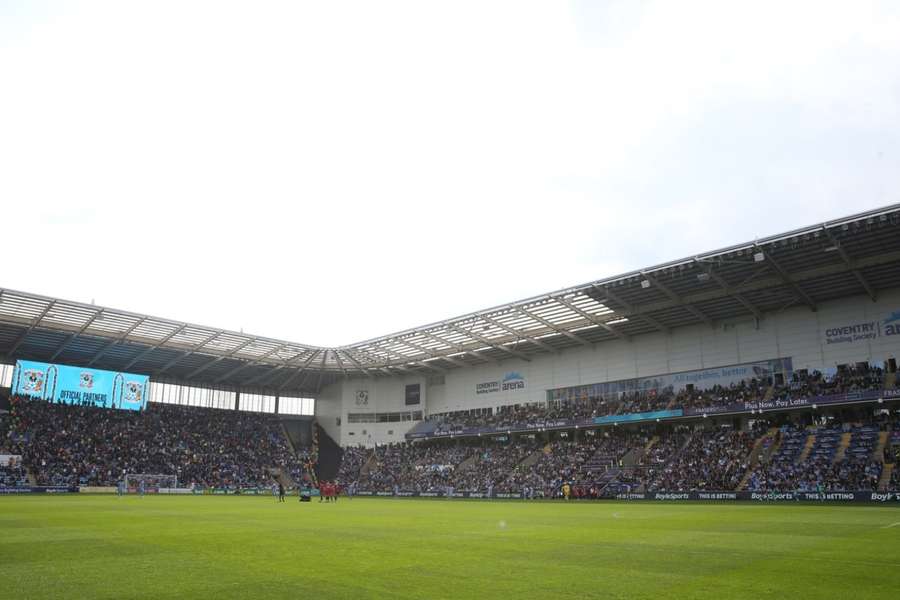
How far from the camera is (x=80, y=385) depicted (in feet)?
210

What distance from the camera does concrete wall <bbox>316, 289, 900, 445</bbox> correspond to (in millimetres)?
45844

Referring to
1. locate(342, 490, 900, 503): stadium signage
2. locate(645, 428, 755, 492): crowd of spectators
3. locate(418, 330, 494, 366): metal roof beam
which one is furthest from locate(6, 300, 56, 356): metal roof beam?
locate(645, 428, 755, 492): crowd of spectators

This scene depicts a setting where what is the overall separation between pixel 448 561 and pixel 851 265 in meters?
39.5

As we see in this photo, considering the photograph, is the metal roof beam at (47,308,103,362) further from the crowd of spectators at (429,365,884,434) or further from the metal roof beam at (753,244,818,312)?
the metal roof beam at (753,244,818,312)

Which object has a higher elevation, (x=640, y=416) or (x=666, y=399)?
(x=666, y=399)

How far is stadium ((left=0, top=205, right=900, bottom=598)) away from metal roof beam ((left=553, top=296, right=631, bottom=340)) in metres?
0.31

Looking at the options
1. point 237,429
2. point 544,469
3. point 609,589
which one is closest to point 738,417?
point 544,469

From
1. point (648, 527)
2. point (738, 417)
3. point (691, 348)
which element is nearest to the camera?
point (648, 527)

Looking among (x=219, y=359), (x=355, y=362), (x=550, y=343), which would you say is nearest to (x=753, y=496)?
(x=550, y=343)

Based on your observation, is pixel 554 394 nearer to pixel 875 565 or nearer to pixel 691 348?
pixel 691 348

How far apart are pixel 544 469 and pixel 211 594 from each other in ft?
164

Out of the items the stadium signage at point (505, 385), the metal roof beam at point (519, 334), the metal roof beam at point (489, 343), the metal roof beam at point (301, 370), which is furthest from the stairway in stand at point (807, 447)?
the metal roof beam at point (301, 370)

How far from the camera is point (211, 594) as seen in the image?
25.9 ft

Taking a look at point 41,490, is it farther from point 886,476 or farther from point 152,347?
point 886,476
